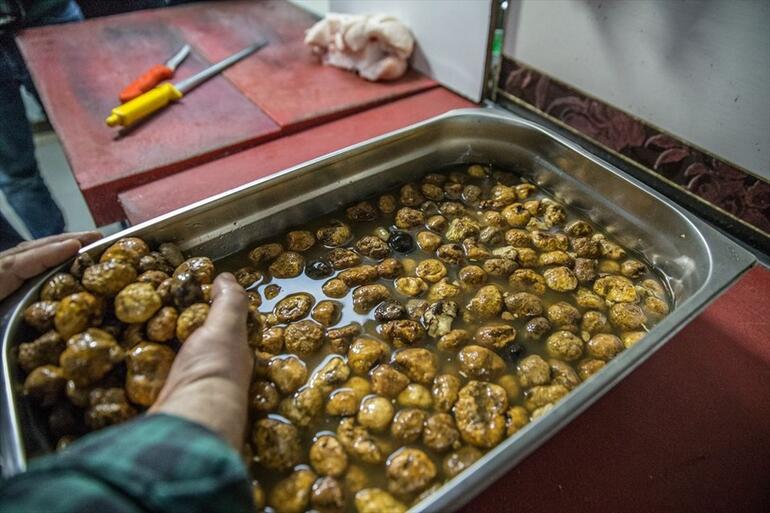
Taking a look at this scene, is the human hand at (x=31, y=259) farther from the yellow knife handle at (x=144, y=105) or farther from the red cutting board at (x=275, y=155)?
the yellow knife handle at (x=144, y=105)

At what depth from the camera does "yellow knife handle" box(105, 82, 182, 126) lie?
152 centimetres

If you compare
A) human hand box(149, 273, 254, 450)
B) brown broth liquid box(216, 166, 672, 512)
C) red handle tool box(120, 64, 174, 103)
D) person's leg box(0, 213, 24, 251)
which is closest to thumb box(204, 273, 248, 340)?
human hand box(149, 273, 254, 450)

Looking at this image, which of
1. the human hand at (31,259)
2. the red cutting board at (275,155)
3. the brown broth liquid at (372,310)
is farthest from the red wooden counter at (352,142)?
the human hand at (31,259)

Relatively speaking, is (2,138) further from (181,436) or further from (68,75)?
(181,436)

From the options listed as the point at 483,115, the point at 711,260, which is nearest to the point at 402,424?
the point at 711,260

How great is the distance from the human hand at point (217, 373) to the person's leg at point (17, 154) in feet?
5.45

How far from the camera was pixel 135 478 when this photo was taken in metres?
0.55

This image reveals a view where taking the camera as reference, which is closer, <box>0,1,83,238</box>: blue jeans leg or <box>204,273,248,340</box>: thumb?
<box>204,273,248,340</box>: thumb

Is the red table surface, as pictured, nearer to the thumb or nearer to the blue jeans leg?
the blue jeans leg

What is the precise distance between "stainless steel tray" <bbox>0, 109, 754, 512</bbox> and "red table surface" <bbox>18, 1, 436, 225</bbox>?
0.41m

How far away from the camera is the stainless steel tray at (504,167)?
0.73 metres

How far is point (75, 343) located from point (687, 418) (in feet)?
3.43

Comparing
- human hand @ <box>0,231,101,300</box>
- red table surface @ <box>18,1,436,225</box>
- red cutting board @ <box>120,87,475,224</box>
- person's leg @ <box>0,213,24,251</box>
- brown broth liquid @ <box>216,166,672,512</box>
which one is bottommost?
person's leg @ <box>0,213,24,251</box>

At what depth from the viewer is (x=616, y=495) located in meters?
0.84
